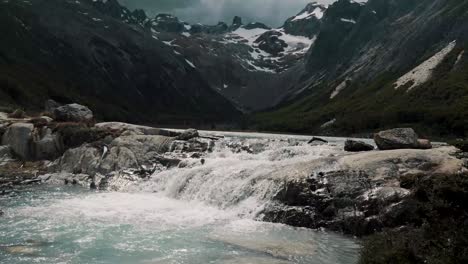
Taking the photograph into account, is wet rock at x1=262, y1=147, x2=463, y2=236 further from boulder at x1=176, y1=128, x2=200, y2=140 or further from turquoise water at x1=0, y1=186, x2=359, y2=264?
boulder at x1=176, y1=128, x2=200, y2=140

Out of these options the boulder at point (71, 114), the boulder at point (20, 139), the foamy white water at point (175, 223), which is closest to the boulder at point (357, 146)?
the foamy white water at point (175, 223)

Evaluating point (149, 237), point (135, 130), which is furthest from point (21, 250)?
point (135, 130)

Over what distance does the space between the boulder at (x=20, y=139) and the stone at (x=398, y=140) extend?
42.9 m

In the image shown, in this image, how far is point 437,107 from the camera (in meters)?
171

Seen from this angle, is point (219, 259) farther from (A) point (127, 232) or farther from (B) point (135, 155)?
(B) point (135, 155)

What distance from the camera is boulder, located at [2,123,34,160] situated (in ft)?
189

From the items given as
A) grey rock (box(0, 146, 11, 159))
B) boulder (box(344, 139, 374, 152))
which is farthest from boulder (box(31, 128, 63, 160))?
boulder (box(344, 139, 374, 152))

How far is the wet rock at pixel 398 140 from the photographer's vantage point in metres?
36.9

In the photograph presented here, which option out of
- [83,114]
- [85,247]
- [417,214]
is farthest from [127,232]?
[83,114]

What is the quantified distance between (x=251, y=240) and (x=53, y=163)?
37020mm

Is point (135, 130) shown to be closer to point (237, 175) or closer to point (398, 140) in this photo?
point (237, 175)

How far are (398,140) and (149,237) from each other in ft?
71.7

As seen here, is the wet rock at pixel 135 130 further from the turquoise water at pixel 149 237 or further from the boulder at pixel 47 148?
the turquoise water at pixel 149 237

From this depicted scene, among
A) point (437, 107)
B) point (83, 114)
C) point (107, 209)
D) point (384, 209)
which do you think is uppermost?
point (437, 107)
